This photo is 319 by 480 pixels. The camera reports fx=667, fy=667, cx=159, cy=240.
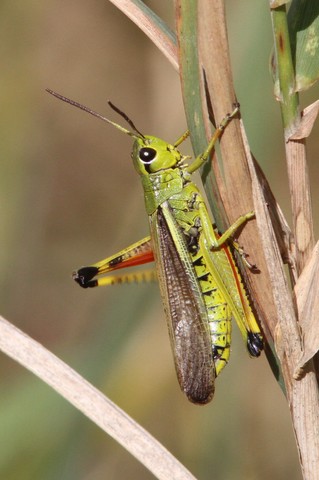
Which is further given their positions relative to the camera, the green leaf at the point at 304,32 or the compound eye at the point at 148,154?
the compound eye at the point at 148,154

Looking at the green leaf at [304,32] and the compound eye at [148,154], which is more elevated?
the green leaf at [304,32]

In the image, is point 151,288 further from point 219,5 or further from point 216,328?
point 219,5

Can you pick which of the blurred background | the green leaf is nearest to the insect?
the blurred background

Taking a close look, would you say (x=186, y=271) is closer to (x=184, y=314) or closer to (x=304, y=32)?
(x=184, y=314)

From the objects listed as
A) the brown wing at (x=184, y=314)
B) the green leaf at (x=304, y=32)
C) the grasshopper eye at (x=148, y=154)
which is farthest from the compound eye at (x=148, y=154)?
the green leaf at (x=304, y=32)

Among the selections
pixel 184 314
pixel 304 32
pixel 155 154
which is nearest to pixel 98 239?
pixel 155 154

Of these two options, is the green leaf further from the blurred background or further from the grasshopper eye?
the grasshopper eye

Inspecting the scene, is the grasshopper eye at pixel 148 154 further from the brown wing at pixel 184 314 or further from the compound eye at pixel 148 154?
the brown wing at pixel 184 314
